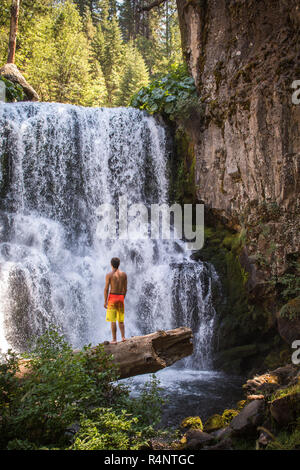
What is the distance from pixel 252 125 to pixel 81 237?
5.91m

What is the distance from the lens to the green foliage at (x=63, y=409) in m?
3.53

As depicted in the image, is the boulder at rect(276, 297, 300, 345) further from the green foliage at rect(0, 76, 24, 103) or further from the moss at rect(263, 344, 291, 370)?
the green foliage at rect(0, 76, 24, 103)

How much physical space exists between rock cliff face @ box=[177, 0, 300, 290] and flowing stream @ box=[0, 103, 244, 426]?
1.75 meters

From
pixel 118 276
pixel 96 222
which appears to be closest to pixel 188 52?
pixel 96 222

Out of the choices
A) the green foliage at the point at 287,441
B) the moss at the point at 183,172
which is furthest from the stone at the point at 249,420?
the moss at the point at 183,172

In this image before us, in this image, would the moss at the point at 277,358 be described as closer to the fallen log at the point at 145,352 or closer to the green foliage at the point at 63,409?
the fallen log at the point at 145,352

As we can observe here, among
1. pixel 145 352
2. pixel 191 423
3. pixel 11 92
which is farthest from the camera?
pixel 11 92

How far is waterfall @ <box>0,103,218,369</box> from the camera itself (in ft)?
28.8

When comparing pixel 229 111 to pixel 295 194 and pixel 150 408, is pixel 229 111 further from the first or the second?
pixel 150 408

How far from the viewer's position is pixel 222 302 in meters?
9.48

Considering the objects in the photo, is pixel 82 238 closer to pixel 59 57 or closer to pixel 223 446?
pixel 223 446

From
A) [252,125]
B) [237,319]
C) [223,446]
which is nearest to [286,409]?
[223,446]

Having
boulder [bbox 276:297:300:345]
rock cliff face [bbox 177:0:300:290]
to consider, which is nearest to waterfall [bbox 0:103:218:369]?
rock cliff face [bbox 177:0:300:290]

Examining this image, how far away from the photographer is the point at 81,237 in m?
10.9
